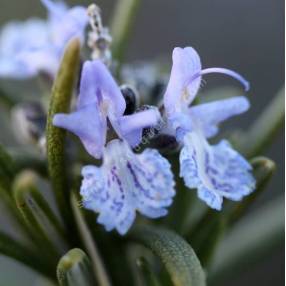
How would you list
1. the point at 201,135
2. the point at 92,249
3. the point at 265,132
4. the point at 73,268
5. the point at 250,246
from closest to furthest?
the point at 73,268 < the point at 201,135 < the point at 92,249 < the point at 265,132 < the point at 250,246

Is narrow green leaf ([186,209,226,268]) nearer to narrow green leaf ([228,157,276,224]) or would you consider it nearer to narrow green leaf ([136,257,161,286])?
narrow green leaf ([228,157,276,224])

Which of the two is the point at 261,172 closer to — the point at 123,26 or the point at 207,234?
the point at 207,234

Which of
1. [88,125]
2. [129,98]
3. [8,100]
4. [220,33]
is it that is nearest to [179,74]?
[129,98]

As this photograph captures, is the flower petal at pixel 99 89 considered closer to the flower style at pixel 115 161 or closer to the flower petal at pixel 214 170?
the flower style at pixel 115 161

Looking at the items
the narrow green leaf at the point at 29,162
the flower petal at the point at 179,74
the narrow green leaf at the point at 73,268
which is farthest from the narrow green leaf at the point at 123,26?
the narrow green leaf at the point at 73,268

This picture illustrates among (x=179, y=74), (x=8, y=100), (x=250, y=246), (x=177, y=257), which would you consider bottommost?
(x=250, y=246)

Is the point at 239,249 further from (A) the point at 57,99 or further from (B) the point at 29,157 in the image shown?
(A) the point at 57,99
